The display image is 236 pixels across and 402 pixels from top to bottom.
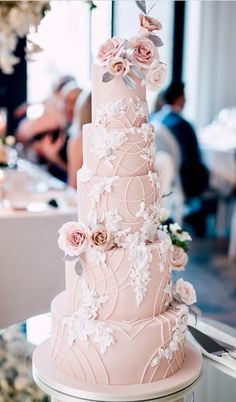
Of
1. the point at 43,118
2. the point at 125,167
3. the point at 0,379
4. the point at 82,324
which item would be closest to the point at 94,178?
the point at 125,167

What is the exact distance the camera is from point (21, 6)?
1656 mm

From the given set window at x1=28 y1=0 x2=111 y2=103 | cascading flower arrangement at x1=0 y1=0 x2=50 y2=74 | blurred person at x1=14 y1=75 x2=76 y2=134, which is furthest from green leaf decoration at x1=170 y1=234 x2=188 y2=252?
window at x1=28 y1=0 x2=111 y2=103

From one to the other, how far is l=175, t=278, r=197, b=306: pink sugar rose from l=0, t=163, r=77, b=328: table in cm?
151

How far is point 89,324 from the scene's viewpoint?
1638 mm

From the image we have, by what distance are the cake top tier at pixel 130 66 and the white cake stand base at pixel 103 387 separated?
71cm

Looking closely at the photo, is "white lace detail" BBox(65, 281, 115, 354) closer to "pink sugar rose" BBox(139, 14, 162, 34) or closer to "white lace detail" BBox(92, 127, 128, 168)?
"white lace detail" BBox(92, 127, 128, 168)

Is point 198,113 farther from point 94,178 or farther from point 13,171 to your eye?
point 94,178

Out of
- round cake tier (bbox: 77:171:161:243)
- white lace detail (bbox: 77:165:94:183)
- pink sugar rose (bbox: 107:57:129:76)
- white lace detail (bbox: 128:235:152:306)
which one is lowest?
white lace detail (bbox: 128:235:152:306)

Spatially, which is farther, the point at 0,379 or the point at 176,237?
the point at 176,237

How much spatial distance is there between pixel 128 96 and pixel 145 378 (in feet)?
2.36

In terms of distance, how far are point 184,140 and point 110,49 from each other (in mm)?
4337

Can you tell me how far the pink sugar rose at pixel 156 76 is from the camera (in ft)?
5.32

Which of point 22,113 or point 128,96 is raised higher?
point 128,96

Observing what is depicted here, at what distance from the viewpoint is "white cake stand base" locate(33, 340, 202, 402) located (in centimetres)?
158
